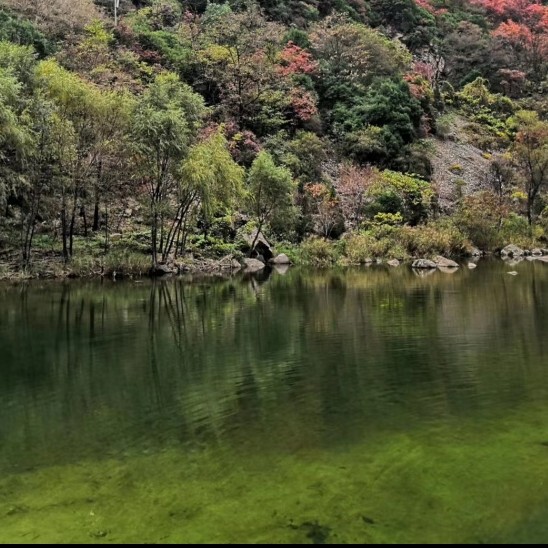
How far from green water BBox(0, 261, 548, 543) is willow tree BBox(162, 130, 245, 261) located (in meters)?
14.9

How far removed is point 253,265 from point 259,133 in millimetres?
17262

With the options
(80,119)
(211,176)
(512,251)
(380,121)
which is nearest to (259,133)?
(380,121)

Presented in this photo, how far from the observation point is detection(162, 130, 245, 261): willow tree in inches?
1132

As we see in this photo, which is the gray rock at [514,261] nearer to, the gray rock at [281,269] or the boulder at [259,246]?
→ the gray rock at [281,269]

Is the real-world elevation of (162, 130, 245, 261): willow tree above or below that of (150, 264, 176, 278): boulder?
above

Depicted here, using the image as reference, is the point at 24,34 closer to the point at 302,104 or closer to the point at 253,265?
the point at 302,104

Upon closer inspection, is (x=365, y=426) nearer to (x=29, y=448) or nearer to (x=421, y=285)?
(x=29, y=448)

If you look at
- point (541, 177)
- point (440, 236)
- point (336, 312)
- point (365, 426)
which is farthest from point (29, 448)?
point (541, 177)

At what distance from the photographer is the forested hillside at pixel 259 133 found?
28656 millimetres

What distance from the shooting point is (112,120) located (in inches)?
1152

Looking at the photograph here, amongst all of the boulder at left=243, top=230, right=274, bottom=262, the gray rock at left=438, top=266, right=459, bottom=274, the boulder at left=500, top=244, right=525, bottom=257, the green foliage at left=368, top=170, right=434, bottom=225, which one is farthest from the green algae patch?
the green foliage at left=368, top=170, right=434, bottom=225

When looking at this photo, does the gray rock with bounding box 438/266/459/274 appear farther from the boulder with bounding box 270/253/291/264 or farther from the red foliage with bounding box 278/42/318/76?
the red foliage with bounding box 278/42/318/76

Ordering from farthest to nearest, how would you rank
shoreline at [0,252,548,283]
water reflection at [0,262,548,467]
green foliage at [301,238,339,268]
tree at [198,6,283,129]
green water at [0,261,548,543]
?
tree at [198,6,283,129] < green foliage at [301,238,339,268] < shoreline at [0,252,548,283] < water reflection at [0,262,548,467] < green water at [0,261,548,543]

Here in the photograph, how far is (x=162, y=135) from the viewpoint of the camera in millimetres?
27688
